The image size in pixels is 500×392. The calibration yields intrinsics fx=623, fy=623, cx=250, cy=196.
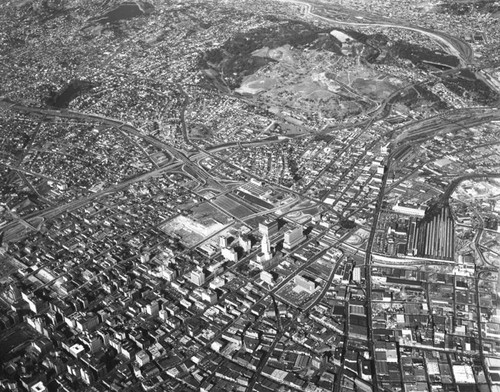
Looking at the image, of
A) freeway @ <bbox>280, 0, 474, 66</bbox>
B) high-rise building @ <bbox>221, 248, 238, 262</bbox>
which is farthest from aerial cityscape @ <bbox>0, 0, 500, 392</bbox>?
freeway @ <bbox>280, 0, 474, 66</bbox>

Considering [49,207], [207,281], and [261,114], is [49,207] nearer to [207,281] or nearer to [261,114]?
[207,281]

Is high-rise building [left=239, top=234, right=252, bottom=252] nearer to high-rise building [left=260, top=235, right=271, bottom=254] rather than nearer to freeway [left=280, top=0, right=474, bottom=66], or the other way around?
high-rise building [left=260, top=235, right=271, bottom=254]

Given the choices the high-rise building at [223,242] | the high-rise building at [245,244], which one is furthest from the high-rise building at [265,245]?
the high-rise building at [223,242]

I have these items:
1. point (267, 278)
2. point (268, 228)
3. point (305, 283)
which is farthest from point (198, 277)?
point (268, 228)

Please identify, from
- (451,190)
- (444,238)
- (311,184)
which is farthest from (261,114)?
(444,238)

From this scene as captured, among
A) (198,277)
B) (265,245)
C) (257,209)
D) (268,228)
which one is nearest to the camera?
(198,277)

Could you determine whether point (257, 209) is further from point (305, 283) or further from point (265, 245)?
point (305, 283)
